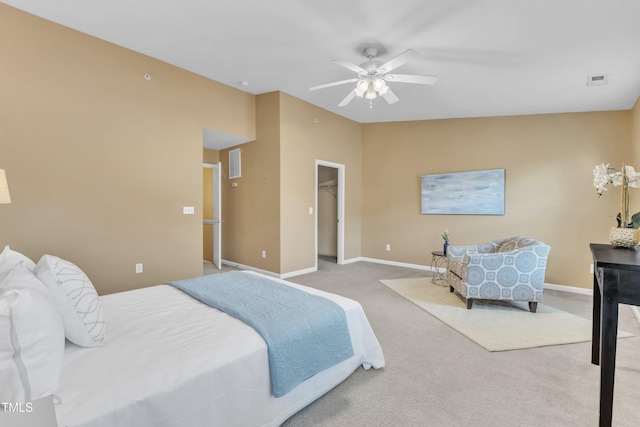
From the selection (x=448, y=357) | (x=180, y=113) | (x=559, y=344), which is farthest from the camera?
(x=180, y=113)

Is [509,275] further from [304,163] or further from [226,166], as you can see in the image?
[226,166]

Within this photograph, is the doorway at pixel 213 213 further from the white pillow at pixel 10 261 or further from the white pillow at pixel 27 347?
the white pillow at pixel 27 347

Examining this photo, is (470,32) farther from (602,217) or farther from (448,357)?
(602,217)

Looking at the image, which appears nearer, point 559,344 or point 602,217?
point 559,344

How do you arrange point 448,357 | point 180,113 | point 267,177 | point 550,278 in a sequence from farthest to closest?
point 267,177 → point 550,278 → point 180,113 → point 448,357

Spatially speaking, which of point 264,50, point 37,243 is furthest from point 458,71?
point 37,243

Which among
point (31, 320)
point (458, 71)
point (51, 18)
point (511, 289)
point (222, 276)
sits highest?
point (51, 18)

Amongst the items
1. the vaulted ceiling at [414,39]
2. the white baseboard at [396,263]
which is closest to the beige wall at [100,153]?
the vaulted ceiling at [414,39]

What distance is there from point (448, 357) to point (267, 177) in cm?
364

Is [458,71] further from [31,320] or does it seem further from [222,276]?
[31,320]

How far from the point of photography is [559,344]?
2623 mm

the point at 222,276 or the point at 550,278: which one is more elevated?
the point at 222,276

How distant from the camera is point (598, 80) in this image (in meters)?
3.37

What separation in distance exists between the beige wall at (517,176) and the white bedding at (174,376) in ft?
13.6
